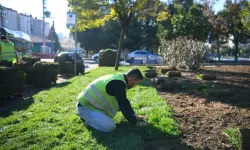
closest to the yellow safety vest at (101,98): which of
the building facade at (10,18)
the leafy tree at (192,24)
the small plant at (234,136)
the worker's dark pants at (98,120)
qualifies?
the worker's dark pants at (98,120)

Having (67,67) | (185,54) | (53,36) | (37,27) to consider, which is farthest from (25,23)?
(185,54)

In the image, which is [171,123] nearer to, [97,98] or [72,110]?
[97,98]

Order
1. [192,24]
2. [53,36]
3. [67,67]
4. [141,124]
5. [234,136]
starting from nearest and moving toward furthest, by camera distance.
Answer: [234,136] → [141,124] → [67,67] → [192,24] → [53,36]

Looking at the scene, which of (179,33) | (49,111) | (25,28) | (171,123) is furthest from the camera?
(25,28)

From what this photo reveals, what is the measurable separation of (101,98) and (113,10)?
43.3 feet

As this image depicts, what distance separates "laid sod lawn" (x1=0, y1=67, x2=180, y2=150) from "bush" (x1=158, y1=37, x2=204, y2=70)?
8061 mm

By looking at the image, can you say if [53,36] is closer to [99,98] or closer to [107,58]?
[107,58]

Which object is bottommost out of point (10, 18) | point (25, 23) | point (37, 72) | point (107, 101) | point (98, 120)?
point (98, 120)

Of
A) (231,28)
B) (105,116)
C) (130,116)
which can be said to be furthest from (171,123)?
(231,28)

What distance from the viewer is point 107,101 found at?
14.5 feet

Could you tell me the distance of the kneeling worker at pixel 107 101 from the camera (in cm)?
417

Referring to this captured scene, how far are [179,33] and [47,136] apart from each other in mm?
22274

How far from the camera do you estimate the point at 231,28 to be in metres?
29.6

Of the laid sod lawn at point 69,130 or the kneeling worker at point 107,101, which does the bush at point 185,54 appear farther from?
the kneeling worker at point 107,101
